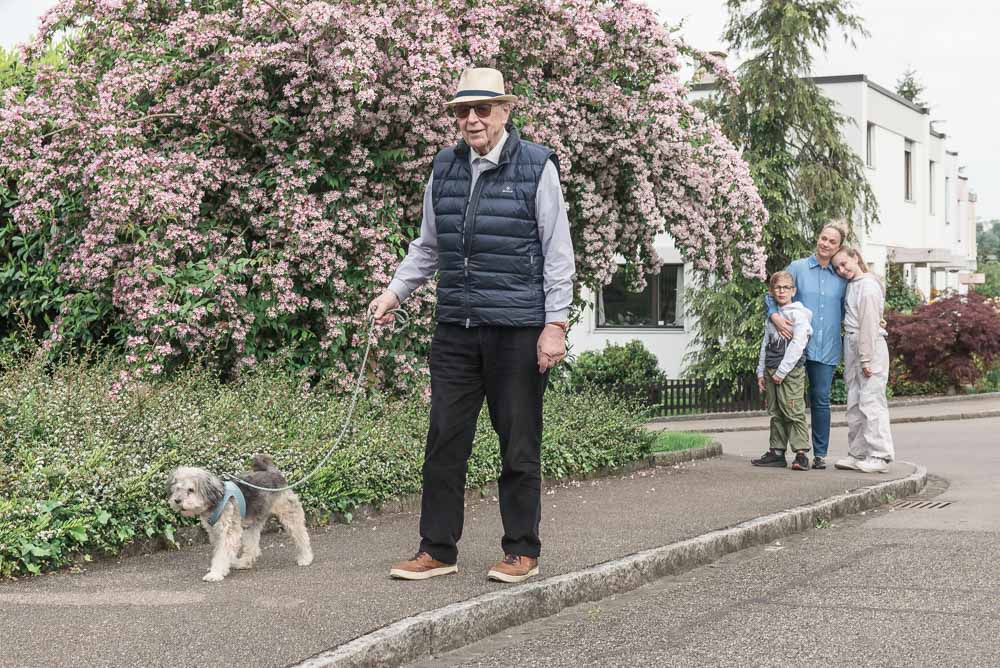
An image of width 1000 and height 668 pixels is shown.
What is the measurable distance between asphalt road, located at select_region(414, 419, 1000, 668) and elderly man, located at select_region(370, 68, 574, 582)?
0.65 m

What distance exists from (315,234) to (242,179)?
0.94 m

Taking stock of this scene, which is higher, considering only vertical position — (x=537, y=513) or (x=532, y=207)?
(x=532, y=207)

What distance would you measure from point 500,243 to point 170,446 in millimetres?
2870

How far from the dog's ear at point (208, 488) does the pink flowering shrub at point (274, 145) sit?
4.08 metres

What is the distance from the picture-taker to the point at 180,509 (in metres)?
6.11

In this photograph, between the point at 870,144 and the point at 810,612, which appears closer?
the point at 810,612

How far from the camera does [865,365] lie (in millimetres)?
11328

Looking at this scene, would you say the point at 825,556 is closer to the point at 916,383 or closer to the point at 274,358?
the point at 274,358

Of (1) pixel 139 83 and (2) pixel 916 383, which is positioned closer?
(1) pixel 139 83

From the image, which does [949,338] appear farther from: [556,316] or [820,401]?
[556,316]

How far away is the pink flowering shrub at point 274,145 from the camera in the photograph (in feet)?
33.8

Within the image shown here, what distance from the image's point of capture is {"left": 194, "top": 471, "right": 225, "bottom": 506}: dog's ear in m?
6.13

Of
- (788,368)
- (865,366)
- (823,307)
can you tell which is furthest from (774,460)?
(823,307)

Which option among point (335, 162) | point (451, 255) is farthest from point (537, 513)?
point (335, 162)
